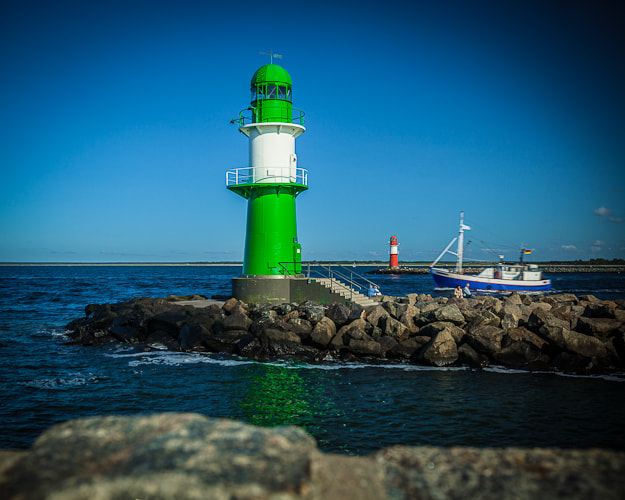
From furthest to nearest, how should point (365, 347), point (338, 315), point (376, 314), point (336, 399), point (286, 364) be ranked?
point (376, 314) < point (338, 315) < point (365, 347) < point (286, 364) < point (336, 399)

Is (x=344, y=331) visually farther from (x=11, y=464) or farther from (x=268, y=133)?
(x=11, y=464)

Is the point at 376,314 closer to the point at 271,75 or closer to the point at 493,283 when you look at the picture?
the point at 271,75

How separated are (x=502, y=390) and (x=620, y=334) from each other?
200 inches

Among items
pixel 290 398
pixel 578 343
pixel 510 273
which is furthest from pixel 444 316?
pixel 510 273

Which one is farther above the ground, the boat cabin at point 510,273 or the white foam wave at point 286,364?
the boat cabin at point 510,273

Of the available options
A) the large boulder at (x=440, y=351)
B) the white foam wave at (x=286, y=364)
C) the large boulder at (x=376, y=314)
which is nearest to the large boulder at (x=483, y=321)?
the large boulder at (x=440, y=351)

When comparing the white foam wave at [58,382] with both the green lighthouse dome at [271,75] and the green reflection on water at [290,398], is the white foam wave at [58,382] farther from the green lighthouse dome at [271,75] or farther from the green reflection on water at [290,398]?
the green lighthouse dome at [271,75]

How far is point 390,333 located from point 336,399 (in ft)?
17.2

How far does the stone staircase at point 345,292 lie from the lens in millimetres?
20719

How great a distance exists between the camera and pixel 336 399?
11117 millimetres

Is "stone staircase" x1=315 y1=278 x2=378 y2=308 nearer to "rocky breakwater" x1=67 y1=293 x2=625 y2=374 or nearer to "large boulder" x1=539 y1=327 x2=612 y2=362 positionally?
"rocky breakwater" x1=67 y1=293 x2=625 y2=374

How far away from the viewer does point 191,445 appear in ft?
9.59

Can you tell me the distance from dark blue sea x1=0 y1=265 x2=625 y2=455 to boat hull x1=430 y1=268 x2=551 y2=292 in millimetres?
37887

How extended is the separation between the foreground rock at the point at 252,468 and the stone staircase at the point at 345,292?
1698cm
